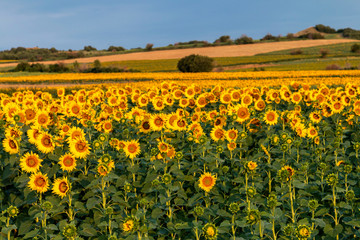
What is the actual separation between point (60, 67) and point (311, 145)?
59.7 meters

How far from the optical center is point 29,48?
402 feet

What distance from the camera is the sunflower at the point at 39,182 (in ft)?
17.4

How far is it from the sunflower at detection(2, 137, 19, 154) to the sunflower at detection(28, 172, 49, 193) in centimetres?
59

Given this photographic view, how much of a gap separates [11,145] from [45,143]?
485mm

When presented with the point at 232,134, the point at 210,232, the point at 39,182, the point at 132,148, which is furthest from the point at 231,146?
the point at 39,182

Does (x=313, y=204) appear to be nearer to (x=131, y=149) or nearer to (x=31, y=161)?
(x=131, y=149)

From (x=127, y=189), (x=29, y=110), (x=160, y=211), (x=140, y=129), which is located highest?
(x=29, y=110)

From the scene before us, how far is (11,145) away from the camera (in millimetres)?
5691

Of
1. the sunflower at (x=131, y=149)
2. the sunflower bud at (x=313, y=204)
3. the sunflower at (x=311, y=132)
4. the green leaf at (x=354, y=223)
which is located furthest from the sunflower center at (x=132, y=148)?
the sunflower at (x=311, y=132)

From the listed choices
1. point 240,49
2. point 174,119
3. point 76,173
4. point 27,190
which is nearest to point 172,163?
point 174,119

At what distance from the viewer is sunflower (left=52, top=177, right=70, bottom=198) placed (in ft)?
17.6

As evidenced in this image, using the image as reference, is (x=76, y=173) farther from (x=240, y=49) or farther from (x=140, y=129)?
(x=240, y=49)

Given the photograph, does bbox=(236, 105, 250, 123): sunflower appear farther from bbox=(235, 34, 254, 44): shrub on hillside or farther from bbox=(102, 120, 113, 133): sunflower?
bbox=(235, 34, 254, 44): shrub on hillside

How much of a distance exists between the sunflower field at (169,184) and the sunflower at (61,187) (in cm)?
1
